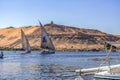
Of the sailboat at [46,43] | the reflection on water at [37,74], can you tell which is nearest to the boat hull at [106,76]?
the reflection on water at [37,74]

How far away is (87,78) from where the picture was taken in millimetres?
39188

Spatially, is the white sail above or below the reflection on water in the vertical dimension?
above

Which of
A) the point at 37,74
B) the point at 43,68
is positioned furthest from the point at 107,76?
the point at 43,68

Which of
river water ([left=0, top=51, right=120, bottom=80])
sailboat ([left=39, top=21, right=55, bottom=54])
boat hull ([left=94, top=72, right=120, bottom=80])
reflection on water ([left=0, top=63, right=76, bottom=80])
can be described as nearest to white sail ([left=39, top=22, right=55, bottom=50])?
sailboat ([left=39, top=21, right=55, bottom=54])

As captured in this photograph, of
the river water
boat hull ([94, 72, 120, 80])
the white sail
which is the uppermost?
the white sail

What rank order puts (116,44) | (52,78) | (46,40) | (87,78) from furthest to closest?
1. (46,40)
2. (52,78)
3. (87,78)
4. (116,44)

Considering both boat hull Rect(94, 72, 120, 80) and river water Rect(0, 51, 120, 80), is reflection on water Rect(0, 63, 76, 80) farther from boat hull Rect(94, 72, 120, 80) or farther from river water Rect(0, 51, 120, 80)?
boat hull Rect(94, 72, 120, 80)

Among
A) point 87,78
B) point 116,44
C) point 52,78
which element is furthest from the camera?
point 52,78

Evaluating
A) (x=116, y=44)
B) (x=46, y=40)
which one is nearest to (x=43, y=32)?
(x=46, y=40)

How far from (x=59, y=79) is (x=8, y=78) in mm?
6135

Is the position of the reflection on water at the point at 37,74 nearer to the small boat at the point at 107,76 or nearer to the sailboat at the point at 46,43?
the small boat at the point at 107,76

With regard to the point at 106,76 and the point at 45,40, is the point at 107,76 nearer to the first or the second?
the point at 106,76

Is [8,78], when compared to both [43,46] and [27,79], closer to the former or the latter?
[27,79]

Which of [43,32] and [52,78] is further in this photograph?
[43,32]
